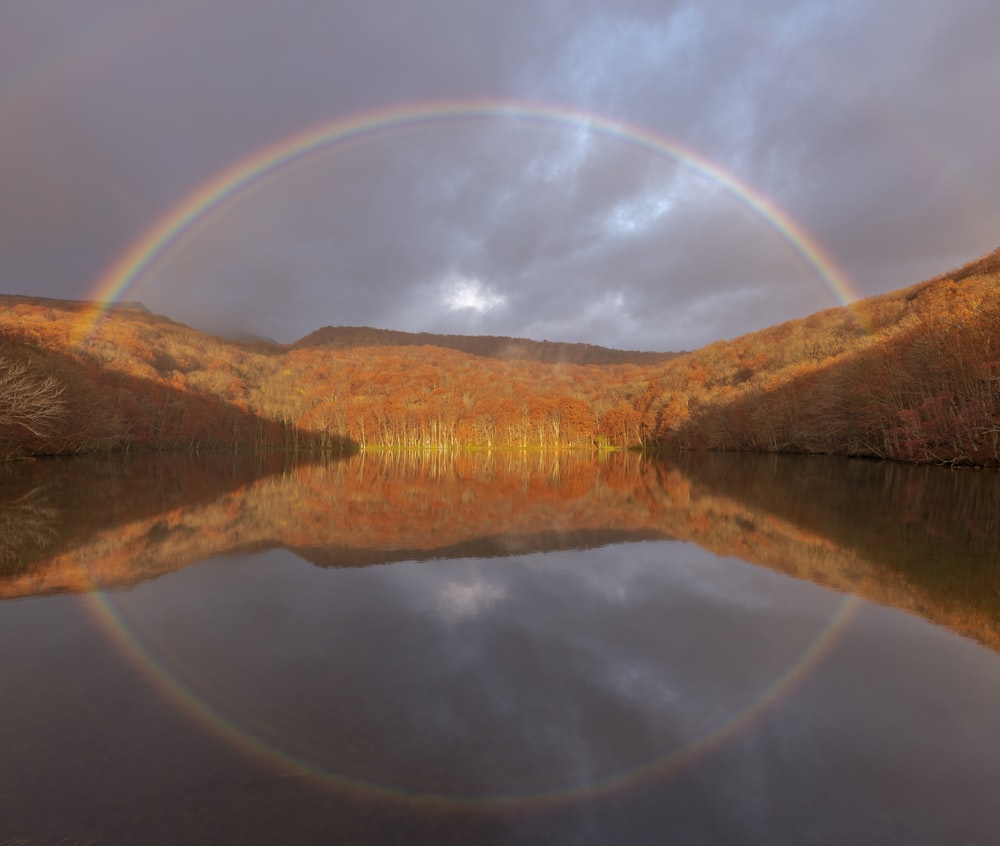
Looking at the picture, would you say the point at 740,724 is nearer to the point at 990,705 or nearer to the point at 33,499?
the point at 990,705

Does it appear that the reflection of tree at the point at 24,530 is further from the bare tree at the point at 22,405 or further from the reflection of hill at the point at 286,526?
the bare tree at the point at 22,405

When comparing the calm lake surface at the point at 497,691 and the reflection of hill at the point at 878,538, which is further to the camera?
the reflection of hill at the point at 878,538

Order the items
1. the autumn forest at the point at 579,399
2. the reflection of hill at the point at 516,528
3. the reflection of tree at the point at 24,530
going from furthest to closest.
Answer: the autumn forest at the point at 579,399
the reflection of tree at the point at 24,530
the reflection of hill at the point at 516,528

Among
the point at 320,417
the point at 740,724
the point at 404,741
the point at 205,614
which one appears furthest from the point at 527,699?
the point at 320,417

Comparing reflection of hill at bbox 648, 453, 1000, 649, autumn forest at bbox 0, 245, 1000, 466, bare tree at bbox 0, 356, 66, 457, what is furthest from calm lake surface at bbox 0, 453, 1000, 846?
autumn forest at bbox 0, 245, 1000, 466

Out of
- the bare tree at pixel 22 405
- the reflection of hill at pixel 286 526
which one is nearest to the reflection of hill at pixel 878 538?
the reflection of hill at pixel 286 526

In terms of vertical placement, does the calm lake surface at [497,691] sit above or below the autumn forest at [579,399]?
below

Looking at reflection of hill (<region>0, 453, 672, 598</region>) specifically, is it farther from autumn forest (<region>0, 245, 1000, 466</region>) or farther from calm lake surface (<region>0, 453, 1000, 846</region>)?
autumn forest (<region>0, 245, 1000, 466</region>)

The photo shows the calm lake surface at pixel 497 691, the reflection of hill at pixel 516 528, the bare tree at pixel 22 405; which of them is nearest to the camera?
the calm lake surface at pixel 497 691
